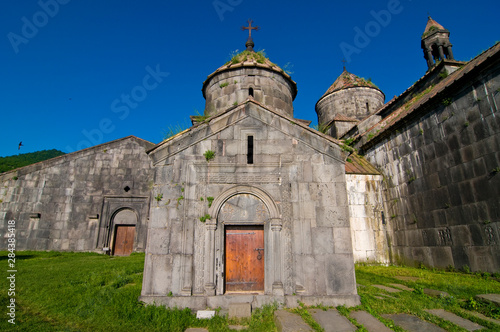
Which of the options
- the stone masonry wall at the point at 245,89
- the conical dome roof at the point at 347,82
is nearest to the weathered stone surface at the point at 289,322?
the stone masonry wall at the point at 245,89

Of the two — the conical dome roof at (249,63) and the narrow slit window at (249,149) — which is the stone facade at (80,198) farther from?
the narrow slit window at (249,149)

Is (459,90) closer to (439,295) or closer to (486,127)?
(486,127)

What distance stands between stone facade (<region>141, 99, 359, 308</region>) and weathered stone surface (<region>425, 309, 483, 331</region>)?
54.5 inches

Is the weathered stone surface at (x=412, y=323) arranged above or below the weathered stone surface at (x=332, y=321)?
below

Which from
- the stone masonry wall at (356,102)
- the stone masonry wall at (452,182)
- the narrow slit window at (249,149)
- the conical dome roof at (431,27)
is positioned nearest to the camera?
the narrow slit window at (249,149)

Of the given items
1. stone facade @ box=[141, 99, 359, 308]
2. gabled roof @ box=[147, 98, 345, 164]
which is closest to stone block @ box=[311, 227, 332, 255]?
stone facade @ box=[141, 99, 359, 308]

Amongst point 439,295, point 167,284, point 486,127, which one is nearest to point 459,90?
point 486,127

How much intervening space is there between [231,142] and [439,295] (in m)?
5.43

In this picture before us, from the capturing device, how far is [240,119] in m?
6.20

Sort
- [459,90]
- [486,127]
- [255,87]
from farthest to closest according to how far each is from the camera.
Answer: [255,87]
[459,90]
[486,127]

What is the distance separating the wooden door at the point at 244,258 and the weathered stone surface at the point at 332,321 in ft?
4.04

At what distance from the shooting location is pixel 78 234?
12.8 meters

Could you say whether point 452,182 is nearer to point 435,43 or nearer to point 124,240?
point 435,43

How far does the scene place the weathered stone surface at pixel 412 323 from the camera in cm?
412
